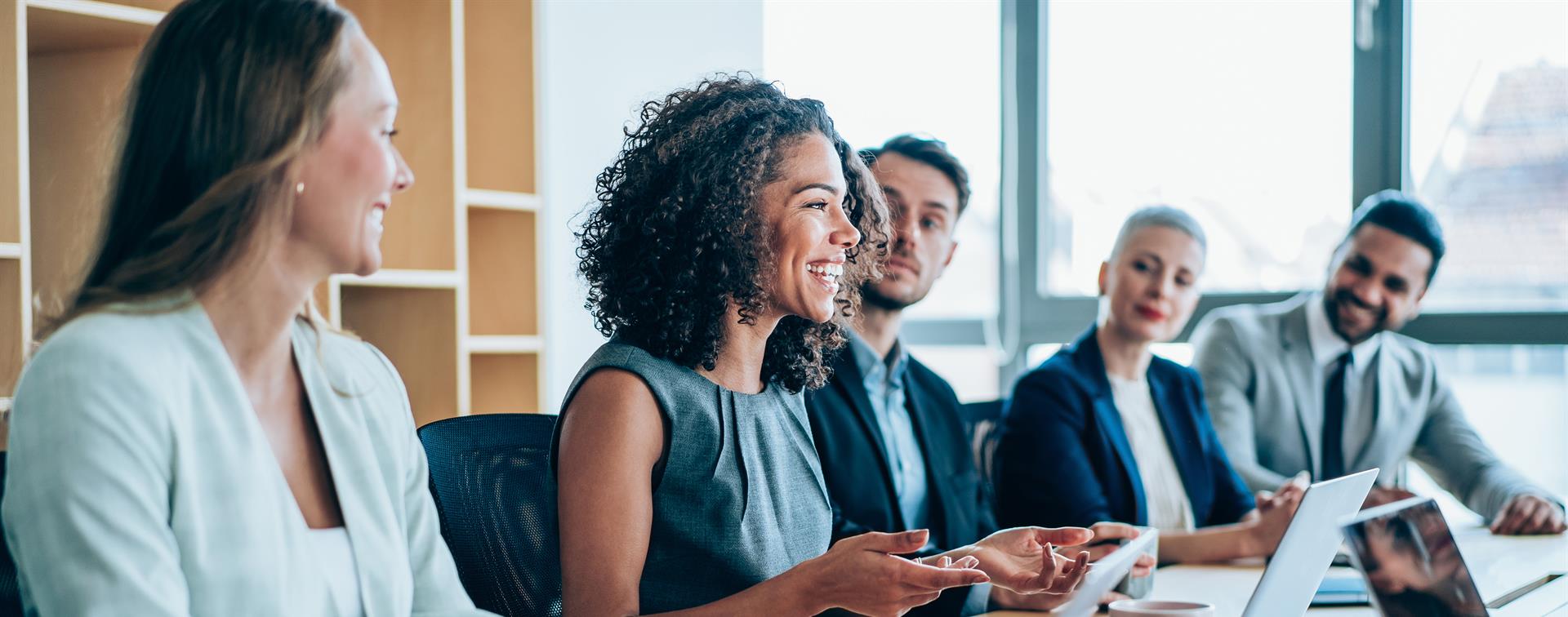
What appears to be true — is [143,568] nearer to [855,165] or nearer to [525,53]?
[855,165]

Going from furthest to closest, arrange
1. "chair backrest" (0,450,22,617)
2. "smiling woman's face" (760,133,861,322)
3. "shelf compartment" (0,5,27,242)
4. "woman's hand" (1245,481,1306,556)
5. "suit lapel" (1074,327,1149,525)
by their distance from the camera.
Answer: "suit lapel" (1074,327,1149,525) → "woman's hand" (1245,481,1306,556) → "shelf compartment" (0,5,27,242) → "smiling woman's face" (760,133,861,322) → "chair backrest" (0,450,22,617)

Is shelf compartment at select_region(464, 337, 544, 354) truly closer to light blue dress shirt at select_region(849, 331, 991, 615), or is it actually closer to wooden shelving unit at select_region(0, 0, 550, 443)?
wooden shelving unit at select_region(0, 0, 550, 443)

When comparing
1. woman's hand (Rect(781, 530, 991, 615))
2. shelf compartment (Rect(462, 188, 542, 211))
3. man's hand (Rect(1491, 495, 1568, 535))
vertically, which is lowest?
man's hand (Rect(1491, 495, 1568, 535))

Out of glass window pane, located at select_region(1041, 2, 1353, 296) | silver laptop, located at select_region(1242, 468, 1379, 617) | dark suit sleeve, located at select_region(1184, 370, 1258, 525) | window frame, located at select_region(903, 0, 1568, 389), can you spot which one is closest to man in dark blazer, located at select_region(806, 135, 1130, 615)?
dark suit sleeve, located at select_region(1184, 370, 1258, 525)

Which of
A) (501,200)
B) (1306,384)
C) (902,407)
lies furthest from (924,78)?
(902,407)

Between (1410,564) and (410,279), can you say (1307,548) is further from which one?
(410,279)

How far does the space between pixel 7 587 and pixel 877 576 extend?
745 millimetres

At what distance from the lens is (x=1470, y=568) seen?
6.91 feet

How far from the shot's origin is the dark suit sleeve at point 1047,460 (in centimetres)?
219

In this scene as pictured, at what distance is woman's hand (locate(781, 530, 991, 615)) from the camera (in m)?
1.13

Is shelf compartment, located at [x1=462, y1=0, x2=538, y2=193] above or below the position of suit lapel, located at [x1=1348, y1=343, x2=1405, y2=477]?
above

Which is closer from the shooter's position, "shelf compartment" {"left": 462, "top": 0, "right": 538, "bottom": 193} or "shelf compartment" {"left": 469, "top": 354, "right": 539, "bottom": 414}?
"shelf compartment" {"left": 462, "top": 0, "right": 538, "bottom": 193}

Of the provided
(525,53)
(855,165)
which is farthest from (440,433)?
(525,53)

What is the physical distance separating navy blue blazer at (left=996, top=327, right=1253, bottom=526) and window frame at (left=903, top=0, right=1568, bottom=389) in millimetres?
1819
